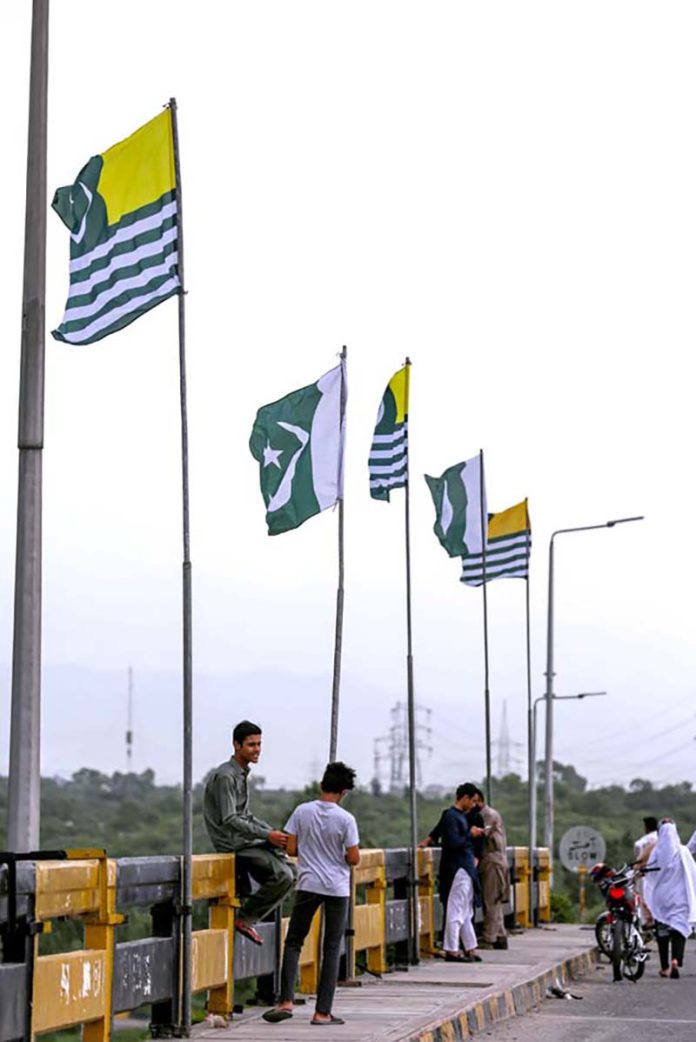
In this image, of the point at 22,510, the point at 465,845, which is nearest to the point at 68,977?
the point at 22,510

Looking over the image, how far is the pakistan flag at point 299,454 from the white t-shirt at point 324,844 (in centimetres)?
362

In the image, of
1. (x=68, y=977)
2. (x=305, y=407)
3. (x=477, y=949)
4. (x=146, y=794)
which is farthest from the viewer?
(x=146, y=794)

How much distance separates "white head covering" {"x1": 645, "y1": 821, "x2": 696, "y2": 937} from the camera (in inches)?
934

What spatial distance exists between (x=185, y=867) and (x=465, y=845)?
935 cm

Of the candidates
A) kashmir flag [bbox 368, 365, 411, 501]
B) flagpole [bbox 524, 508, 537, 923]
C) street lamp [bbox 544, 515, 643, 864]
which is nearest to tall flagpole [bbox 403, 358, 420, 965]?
kashmir flag [bbox 368, 365, 411, 501]

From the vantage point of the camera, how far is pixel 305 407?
1780cm

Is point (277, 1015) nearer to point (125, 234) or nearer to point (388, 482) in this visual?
point (125, 234)

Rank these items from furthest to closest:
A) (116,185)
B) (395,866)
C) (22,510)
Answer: (395,866)
(116,185)
(22,510)

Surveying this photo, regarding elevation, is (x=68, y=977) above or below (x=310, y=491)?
below

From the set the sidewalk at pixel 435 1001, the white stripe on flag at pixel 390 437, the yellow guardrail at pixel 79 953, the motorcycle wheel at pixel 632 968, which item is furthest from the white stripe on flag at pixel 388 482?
the yellow guardrail at pixel 79 953

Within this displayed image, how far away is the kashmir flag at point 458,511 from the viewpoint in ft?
88.7

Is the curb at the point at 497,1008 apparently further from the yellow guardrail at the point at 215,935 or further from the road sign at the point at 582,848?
the road sign at the point at 582,848

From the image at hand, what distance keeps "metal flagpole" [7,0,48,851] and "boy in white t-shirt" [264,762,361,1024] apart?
7.95 ft

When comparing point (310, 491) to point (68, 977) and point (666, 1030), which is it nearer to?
point (666, 1030)
